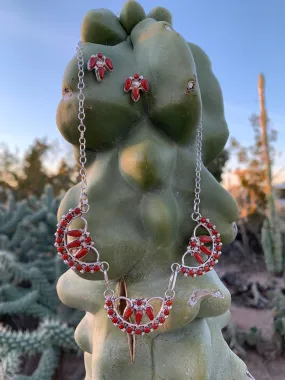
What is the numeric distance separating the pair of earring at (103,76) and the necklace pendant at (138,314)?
474 mm

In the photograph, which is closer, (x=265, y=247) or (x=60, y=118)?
(x=60, y=118)

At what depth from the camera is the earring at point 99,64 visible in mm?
788

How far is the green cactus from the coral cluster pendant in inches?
1.9

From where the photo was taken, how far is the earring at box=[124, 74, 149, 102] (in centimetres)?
79

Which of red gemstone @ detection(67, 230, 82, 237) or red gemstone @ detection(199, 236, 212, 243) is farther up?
red gemstone @ detection(67, 230, 82, 237)

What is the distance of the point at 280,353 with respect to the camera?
2.37 m

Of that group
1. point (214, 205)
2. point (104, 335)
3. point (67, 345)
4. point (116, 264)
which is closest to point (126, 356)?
point (104, 335)

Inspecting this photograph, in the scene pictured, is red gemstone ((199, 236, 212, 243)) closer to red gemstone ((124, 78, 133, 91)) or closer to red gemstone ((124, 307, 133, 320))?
red gemstone ((124, 307, 133, 320))

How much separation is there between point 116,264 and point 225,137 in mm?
480

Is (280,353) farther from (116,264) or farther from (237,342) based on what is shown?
(116,264)

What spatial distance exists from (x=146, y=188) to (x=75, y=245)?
0.21 metres

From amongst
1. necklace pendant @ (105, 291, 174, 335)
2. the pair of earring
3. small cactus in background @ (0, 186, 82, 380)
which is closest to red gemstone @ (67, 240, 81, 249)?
necklace pendant @ (105, 291, 174, 335)

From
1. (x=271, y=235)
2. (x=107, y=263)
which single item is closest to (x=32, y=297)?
(x=107, y=263)

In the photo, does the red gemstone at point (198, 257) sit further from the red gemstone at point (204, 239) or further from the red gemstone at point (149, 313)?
the red gemstone at point (149, 313)
